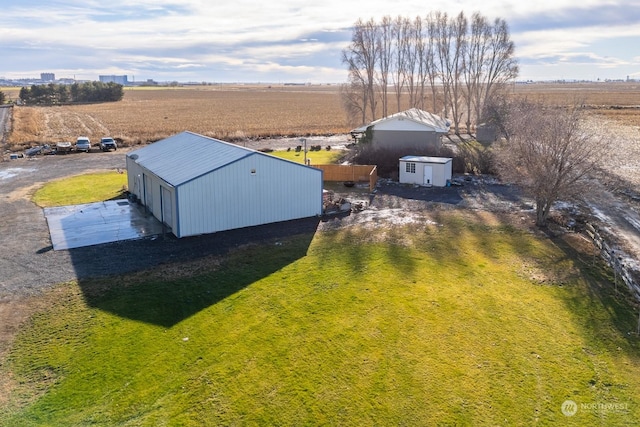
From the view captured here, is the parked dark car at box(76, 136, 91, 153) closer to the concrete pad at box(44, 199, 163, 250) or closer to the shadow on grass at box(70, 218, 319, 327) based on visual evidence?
the concrete pad at box(44, 199, 163, 250)

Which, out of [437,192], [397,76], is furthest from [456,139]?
[437,192]

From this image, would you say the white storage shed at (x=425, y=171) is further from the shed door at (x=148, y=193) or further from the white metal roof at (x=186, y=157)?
the shed door at (x=148, y=193)

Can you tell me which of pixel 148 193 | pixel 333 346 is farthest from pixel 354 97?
pixel 333 346

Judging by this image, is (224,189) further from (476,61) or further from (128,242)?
(476,61)

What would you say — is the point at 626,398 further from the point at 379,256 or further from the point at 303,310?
the point at 379,256

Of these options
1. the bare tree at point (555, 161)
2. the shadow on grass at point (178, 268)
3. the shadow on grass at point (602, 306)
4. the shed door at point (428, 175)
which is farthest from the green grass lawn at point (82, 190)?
the shadow on grass at point (602, 306)
